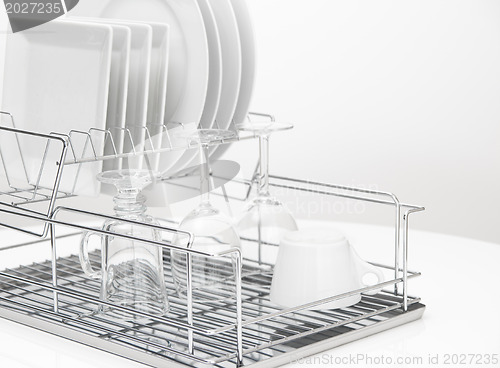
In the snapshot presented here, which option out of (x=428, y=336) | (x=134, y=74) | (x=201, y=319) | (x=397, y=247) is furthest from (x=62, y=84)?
(x=428, y=336)

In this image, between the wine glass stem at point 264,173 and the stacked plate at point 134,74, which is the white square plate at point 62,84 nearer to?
the stacked plate at point 134,74

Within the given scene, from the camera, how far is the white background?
3.46 metres

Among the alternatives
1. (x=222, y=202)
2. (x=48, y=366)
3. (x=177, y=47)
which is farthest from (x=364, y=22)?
(x=48, y=366)

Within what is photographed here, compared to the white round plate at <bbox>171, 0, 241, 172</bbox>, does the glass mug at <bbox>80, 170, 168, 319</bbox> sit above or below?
below

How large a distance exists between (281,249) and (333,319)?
12cm

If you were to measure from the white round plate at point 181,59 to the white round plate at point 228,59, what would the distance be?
8 cm

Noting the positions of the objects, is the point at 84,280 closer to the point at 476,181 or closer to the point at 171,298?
the point at 171,298

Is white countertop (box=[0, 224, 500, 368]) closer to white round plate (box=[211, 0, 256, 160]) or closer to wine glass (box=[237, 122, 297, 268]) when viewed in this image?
wine glass (box=[237, 122, 297, 268])

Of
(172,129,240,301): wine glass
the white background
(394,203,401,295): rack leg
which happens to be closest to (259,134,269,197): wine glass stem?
(172,129,240,301): wine glass

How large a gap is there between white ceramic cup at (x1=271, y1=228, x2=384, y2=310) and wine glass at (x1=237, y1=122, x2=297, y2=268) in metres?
0.19

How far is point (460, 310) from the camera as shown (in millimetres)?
1290

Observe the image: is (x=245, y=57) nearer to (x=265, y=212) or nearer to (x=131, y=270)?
(x=265, y=212)

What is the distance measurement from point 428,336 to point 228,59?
0.66 m

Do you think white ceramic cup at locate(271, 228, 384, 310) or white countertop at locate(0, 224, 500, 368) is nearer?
white countertop at locate(0, 224, 500, 368)
